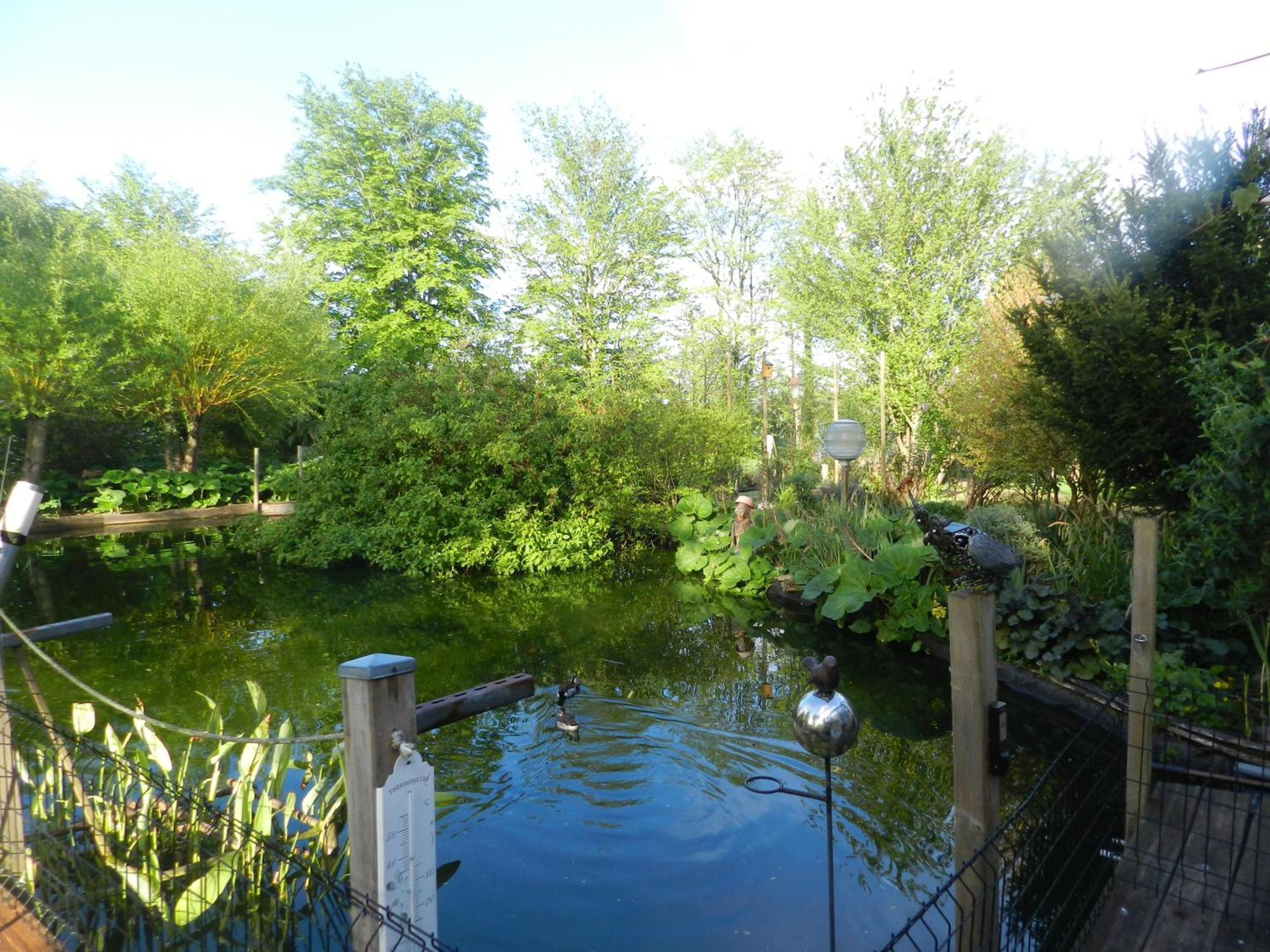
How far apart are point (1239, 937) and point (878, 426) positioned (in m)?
16.8

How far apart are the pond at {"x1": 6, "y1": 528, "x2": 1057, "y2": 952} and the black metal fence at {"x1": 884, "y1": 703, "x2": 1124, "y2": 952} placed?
1.15 feet

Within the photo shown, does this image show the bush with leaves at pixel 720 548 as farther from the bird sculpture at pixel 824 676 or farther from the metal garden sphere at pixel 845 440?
the bird sculpture at pixel 824 676

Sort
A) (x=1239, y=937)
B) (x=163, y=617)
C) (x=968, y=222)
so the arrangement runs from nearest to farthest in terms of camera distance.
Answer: (x=1239, y=937) → (x=163, y=617) → (x=968, y=222)

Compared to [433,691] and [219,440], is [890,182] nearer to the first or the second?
[433,691]

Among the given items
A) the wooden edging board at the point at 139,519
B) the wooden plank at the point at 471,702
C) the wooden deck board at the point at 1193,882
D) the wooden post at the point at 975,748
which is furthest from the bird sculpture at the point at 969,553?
the wooden edging board at the point at 139,519

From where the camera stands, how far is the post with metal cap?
1854 millimetres

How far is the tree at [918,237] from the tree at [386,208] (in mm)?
10024

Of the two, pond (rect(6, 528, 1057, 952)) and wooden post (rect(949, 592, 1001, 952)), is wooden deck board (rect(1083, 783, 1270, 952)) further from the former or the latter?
pond (rect(6, 528, 1057, 952))

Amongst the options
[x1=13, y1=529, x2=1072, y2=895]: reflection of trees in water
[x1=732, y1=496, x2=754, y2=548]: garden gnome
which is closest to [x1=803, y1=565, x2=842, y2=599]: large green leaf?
[x1=13, y1=529, x2=1072, y2=895]: reflection of trees in water

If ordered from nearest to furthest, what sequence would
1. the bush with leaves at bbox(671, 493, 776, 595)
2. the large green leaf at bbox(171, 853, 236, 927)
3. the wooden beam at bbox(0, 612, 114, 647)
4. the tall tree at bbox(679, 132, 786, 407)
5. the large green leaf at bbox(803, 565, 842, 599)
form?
the large green leaf at bbox(171, 853, 236, 927)
the wooden beam at bbox(0, 612, 114, 647)
the large green leaf at bbox(803, 565, 842, 599)
the bush with leaves at bbox(671, 493, 776, 595)
the tall tree at bbox(679, 132, 786, 407)

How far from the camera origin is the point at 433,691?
19.4ft

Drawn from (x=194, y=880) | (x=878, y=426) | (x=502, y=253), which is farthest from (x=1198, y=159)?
(x=502, y=253)

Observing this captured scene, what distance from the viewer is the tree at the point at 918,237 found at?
15953 mm

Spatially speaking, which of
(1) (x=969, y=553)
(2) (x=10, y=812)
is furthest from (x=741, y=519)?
(2) (x=10, y=812)
